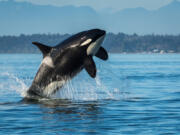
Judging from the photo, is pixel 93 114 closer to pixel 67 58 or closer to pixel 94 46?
pixel 67 58

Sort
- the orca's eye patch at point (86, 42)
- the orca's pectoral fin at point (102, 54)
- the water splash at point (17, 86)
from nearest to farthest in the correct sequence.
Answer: the orca's eye patch at point (86, 42)
the orca's pectoral fin at point (102, 54)
the water splash at point (17, 86)

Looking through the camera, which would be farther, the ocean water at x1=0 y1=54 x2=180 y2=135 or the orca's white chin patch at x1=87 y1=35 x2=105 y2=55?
the orca's white chin patch at x1=87 y1=35 x2=105 y2=55

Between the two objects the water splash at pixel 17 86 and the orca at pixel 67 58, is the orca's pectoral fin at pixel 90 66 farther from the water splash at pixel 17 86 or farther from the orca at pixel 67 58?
the water splash at pixel 17 86

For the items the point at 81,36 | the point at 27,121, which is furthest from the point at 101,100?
the point at 27,121

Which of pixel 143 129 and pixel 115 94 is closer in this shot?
pixel 143 129

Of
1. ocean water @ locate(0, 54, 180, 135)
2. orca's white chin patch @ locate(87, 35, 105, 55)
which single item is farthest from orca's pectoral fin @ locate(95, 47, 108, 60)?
ocean water @ locate(0, 54, 180, 135)

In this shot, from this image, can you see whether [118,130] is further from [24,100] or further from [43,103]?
[24,100]

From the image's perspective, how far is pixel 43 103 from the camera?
15.2 metres

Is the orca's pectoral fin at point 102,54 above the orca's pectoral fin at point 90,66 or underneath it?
above

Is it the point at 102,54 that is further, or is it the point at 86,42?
the point at 102,54

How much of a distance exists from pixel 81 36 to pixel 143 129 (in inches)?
209

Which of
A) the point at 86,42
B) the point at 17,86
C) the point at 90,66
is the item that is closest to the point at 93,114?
the point at 90,66

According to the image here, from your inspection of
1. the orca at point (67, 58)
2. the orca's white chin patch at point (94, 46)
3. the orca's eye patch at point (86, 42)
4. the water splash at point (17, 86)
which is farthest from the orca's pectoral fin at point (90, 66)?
the water splash at point (17, 86)

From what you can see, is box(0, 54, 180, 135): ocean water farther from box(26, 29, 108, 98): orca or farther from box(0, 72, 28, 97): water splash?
box(26, 29, 108, 98): orca
